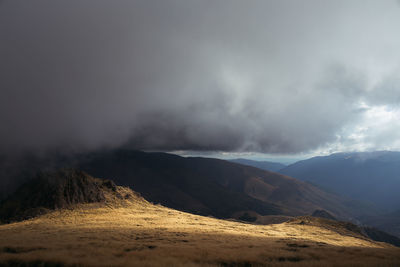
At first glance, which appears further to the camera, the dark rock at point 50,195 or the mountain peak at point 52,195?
the mountain peak at point 52,195

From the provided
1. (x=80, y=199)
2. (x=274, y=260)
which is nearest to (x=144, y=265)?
(x=274, y=260)

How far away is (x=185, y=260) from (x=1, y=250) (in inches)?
620

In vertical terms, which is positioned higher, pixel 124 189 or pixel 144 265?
pixel 144 265

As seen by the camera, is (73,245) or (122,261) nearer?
(122,261)

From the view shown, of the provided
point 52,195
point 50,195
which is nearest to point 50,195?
point 50,195

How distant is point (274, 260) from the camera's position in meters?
15.0

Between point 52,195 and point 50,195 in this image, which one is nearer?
point 52,195

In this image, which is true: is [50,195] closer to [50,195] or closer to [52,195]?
[50,195]

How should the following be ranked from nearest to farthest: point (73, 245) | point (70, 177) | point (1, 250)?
point (1, 250) < point (73, 245) < point (70, 177)

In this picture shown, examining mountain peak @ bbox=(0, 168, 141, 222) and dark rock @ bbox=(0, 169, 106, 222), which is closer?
dark rock @ bbox=(0, 169, 106, 222)

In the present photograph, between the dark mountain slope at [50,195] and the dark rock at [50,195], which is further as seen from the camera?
the dark mountain slope at [50,195]

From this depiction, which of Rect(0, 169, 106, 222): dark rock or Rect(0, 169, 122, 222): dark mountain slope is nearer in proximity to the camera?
Rect(0, 169, 106, 222): dark rock

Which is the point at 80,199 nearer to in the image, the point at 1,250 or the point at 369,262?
the point at 1,250

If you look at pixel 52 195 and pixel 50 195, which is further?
pixel 50 195
